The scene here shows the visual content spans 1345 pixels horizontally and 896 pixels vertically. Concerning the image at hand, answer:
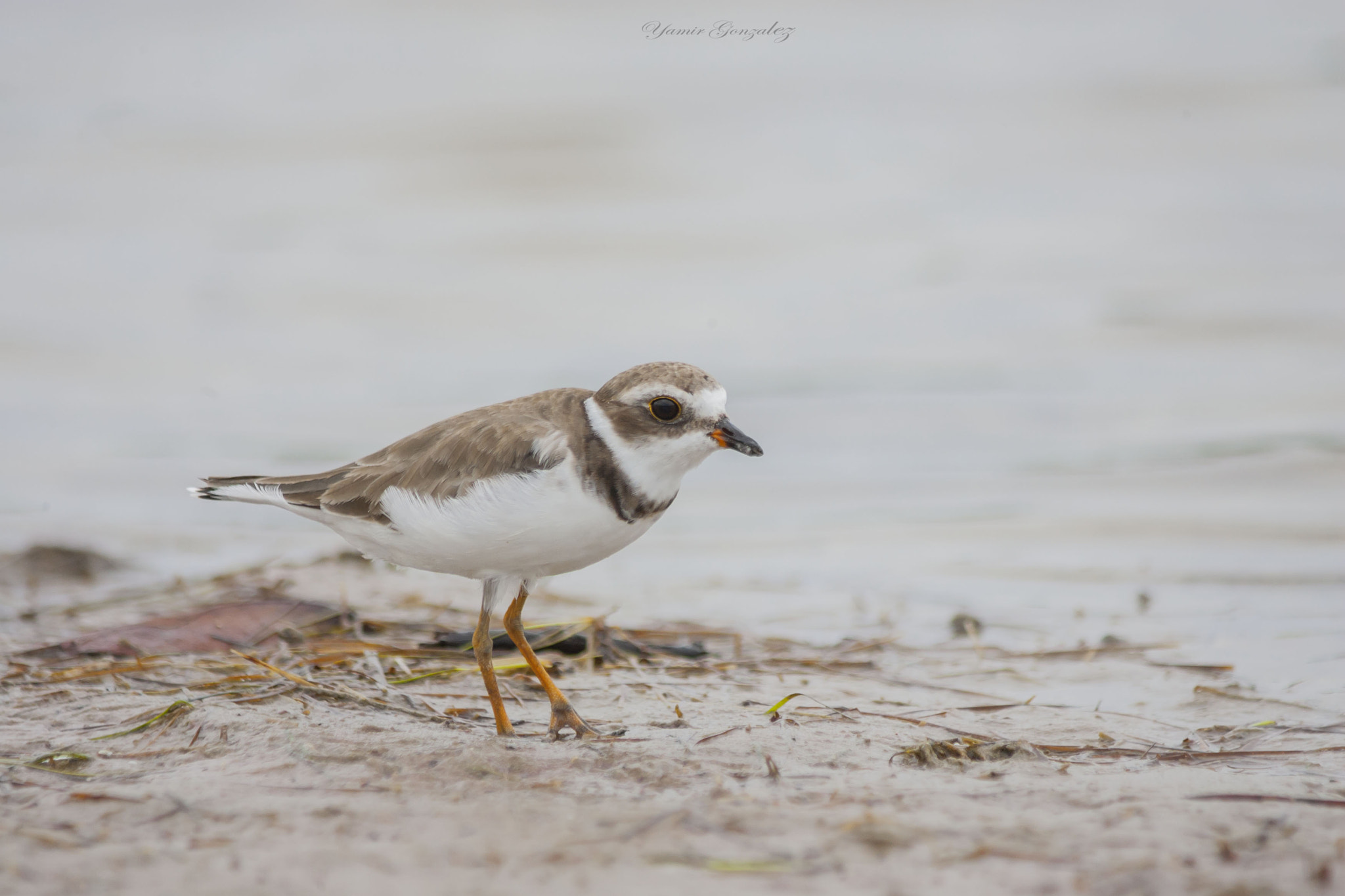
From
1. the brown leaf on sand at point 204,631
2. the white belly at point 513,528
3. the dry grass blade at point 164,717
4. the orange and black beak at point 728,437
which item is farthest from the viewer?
the brown leaf on sand at point 204,631

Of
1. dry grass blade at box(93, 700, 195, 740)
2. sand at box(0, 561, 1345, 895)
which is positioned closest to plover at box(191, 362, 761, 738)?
sand at box(0, 561, 1345, 895)

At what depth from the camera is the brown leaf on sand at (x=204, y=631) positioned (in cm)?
539

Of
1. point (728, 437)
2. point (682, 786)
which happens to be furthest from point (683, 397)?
point (682, 786)

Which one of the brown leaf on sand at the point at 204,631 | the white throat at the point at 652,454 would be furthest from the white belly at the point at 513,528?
the brown leaf on sand at the point at 204,631

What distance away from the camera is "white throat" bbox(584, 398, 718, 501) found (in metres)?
4.43

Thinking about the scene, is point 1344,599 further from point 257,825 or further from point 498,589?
point 257,825

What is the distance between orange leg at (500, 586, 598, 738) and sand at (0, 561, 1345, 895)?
3.5 inches

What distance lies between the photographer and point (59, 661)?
17.2 feet

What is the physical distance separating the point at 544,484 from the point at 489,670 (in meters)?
0.74

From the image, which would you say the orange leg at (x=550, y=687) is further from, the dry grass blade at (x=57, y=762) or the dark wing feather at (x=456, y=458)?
the dry grass blade at (x=57, y=762)

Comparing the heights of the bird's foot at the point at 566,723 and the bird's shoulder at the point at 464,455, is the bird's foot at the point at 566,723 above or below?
below

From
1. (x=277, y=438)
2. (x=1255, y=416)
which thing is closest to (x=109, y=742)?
(x=277, y=438)

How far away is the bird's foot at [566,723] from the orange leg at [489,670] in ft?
0.50

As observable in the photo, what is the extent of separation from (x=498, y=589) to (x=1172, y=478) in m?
7.39
